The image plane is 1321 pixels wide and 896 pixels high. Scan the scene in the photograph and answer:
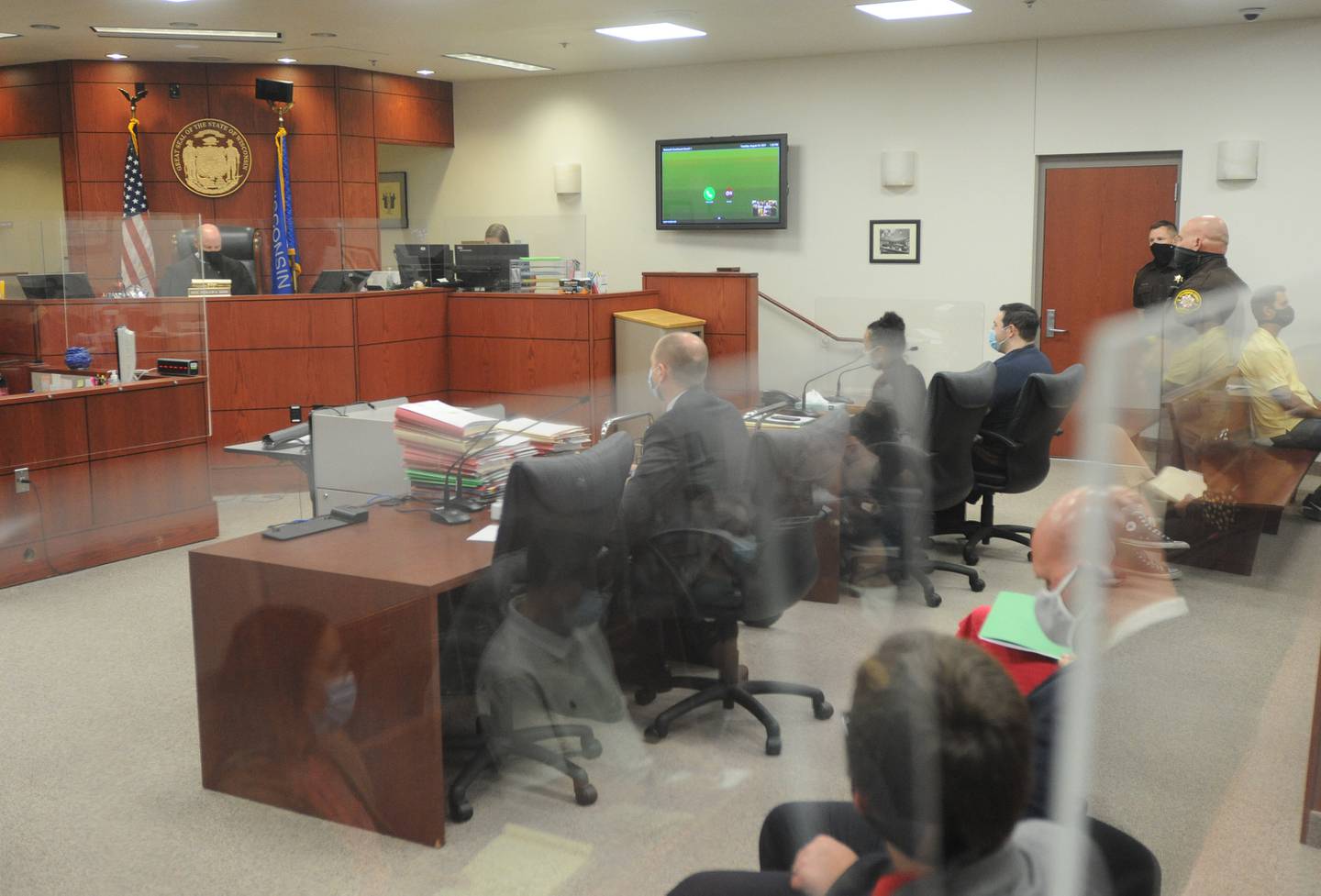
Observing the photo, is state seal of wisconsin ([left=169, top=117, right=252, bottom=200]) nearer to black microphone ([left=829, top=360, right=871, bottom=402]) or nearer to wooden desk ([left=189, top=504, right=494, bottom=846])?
wooden desk ([left=189, top=504, right=494, bottom=846])

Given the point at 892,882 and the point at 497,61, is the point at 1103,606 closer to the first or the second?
the point at 892,882

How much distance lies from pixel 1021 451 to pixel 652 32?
4.94 metres

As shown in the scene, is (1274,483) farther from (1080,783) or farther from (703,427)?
(703,427)

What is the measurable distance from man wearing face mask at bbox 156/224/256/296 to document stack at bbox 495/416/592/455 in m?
3.40

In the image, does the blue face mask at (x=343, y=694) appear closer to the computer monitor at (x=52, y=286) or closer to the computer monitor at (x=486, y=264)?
the computer monitor at (x=52, y=286)

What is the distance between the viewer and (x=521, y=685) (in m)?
1.28

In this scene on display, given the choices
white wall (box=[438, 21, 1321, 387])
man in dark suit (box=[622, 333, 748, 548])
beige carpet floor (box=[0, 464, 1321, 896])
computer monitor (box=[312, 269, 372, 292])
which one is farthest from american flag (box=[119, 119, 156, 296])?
man in dark suit (box=[622, 333, 748, 548])

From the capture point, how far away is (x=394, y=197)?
7.31 metres

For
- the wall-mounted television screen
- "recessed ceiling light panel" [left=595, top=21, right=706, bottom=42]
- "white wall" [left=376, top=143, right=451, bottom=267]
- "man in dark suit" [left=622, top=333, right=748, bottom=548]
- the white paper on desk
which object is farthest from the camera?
"white wall" [left=376, top=143, right=451, bottom=267]

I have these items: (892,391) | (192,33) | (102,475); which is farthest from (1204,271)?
(192,33)

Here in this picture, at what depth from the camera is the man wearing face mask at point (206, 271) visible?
454cm

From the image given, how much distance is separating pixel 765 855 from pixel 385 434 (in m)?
1.55

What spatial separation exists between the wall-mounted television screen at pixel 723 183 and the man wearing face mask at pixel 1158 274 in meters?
5.27

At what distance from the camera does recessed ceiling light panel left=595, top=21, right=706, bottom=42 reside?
5.04 meters
